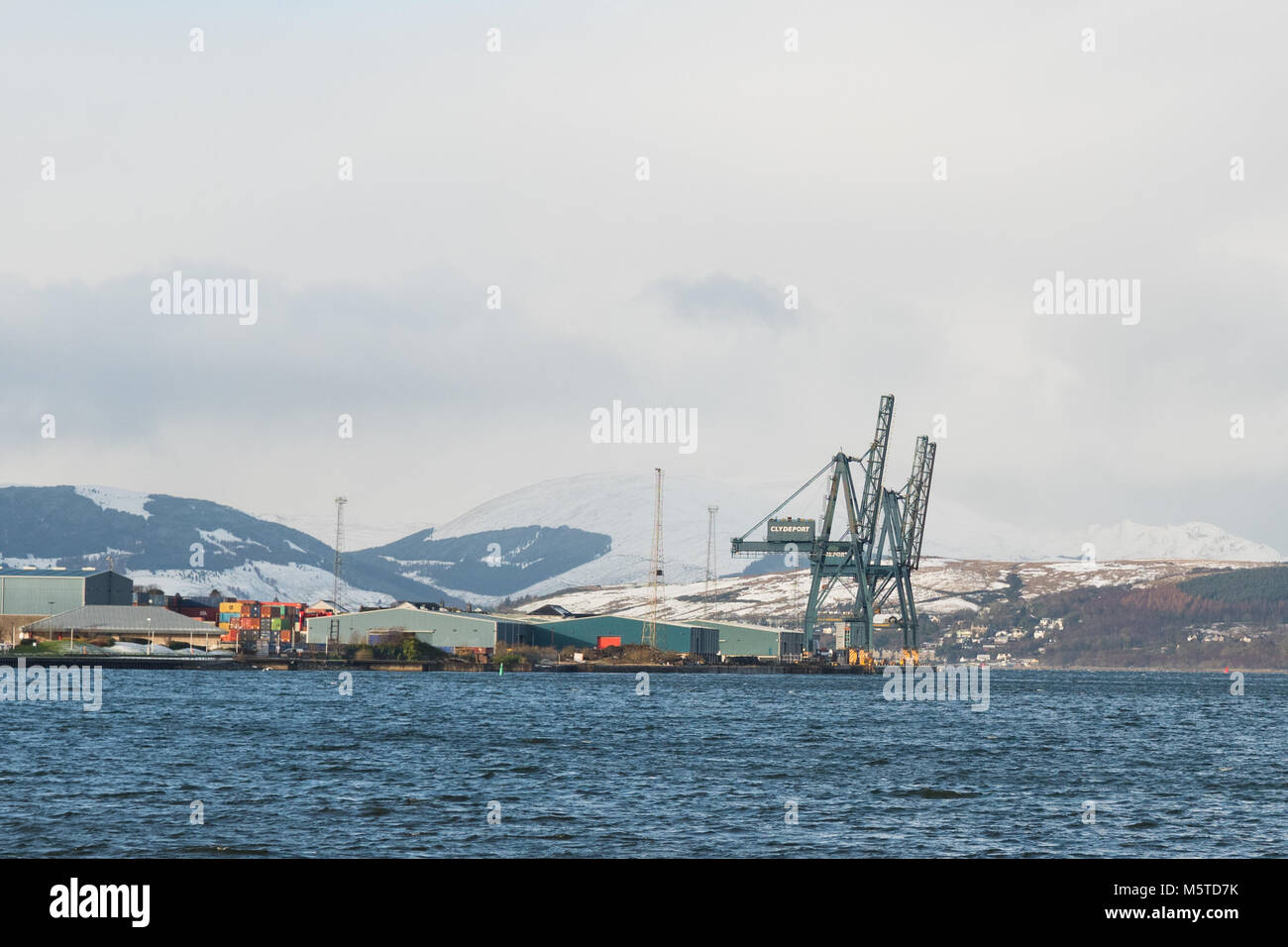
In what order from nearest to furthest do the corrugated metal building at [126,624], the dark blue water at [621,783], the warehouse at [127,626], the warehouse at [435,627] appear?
the dark blue water at [621,783]
the warehouse at [127,626]
the corrugated metal building at [126,624]
the warehouse at [435,627]

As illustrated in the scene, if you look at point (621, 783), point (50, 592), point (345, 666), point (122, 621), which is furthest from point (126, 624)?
point (621, 783)

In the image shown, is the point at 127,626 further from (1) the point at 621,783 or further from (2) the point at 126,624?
(1) the point at 621,783

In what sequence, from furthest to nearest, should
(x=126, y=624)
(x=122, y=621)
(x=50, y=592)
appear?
(x=50, y=592) → (x=126, y=624) → (x=122, y=621)

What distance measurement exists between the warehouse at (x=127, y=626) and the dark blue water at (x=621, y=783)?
330 feet

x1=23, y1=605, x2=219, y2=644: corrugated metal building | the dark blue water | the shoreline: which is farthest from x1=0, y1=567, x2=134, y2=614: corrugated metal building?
the dark blue water

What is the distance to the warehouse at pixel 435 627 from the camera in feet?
614

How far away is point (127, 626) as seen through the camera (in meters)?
184

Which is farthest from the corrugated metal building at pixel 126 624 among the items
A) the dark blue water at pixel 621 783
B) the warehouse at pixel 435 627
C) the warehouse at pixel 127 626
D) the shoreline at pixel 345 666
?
the dark blue water at pixel 621 783

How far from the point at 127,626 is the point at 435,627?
38578 millimetres

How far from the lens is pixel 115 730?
61094 millimetres

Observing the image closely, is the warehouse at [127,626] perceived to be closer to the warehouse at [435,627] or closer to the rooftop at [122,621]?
the rooftop at [122,621]
